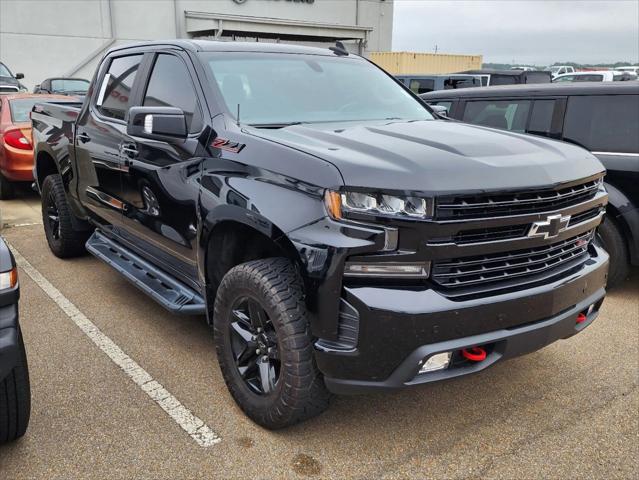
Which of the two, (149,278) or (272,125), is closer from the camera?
(272,125)

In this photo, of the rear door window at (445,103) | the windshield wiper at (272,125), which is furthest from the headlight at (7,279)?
the rear door window at (445,103)

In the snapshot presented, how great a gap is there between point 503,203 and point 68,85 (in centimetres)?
1841

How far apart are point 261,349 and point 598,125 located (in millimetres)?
3721

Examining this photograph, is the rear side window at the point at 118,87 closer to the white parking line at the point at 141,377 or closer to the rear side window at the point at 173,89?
the rear side window at the point at 173,89

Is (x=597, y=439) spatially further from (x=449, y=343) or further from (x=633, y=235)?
(x=633, y=235)

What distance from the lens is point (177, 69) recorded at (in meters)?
3.60

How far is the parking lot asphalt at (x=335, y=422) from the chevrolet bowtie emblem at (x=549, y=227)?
2.76 feet

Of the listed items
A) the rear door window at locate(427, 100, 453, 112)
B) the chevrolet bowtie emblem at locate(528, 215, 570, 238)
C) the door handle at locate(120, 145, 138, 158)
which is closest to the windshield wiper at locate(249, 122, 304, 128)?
the door handle at locate(120, 145, 138, 158)

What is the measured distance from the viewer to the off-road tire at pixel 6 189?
8.48 metres

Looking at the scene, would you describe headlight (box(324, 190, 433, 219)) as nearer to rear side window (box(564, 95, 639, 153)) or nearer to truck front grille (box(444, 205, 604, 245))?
truck front grille (box(444, 205, 604, 245))

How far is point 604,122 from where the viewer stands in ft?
15.9

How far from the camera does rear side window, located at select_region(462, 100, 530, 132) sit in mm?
5400

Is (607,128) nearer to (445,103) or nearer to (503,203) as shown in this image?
(445,103)

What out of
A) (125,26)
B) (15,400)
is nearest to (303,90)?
(15,400)
